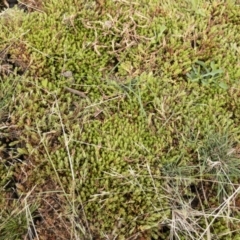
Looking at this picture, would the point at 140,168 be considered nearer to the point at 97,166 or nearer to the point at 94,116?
the point at 97,166

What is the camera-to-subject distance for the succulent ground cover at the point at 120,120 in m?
2.24

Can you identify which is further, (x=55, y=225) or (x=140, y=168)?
(x=140, y=168)

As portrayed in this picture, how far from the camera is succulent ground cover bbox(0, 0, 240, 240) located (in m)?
2.24

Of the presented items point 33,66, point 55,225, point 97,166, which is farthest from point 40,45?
point 55,225

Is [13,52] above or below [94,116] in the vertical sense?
above

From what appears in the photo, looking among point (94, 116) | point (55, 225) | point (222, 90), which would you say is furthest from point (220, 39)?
point (55, 225)

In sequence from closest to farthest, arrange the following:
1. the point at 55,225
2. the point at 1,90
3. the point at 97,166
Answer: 1. the point at 55,225
2. the point at 97,166
3. the point at 1,90

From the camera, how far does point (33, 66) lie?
2.63 meters

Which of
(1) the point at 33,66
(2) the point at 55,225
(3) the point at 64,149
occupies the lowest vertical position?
(2) the point at 55,225

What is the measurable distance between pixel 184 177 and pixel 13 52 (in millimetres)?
1367

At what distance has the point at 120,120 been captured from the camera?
99.3 inches

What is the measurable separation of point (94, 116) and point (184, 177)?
67 centimetres

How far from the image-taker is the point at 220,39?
111 inches

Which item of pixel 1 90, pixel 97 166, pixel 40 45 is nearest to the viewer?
pixel 97 166
